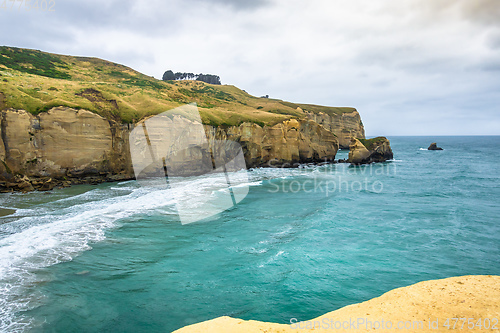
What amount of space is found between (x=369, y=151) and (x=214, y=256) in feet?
182

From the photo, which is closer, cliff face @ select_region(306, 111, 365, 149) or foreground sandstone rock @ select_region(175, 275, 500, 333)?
foreground sandstone rock @ select_region(175, 275, 500, 333)

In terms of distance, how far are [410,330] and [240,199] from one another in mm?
20526

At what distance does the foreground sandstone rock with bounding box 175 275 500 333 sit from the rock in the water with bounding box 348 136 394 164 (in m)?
52.6

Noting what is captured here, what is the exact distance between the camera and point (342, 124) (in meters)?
97.4

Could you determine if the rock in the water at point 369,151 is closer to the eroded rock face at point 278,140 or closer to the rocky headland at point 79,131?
the eroded rock face at point 278,140

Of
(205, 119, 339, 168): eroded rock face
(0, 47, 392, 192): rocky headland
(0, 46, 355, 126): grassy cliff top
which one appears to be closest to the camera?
(0, 47, 392, 192): rocky headland

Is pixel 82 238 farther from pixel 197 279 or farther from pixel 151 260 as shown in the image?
pixel 197 279

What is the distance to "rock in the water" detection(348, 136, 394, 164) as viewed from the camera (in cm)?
5709

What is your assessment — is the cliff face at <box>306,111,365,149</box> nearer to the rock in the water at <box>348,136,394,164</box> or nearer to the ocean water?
the rock in the water at <box>348,136,394,164</box>

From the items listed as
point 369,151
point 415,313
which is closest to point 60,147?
point 415,313

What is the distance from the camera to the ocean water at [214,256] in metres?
9.03

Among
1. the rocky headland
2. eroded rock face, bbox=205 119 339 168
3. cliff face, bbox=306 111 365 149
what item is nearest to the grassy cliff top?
the rocky headland

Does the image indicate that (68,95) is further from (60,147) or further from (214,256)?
(214,256)

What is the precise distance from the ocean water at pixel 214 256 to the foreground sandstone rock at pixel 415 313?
273 centimetres
